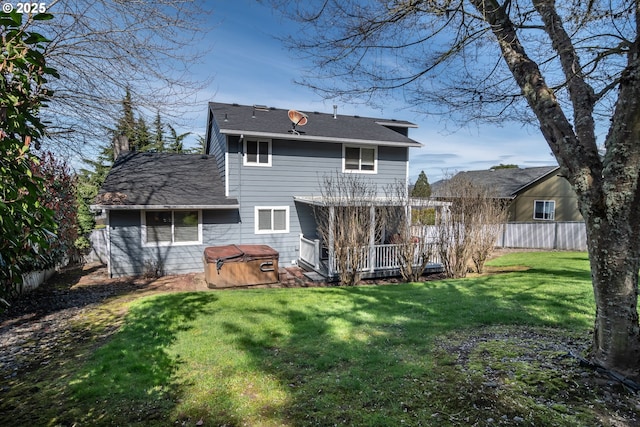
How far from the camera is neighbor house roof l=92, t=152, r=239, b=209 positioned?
10.5 metres

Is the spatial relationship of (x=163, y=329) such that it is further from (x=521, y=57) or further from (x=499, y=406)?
(x=521, y=57)

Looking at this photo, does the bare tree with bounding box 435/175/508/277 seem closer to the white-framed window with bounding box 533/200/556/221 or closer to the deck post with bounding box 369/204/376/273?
the deck post with bounding box 369/204/376/273

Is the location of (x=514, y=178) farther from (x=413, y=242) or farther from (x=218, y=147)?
(x=218, y=147)

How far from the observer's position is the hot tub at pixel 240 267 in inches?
380

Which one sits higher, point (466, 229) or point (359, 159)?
point (359, 159)

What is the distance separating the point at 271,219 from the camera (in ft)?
41.4

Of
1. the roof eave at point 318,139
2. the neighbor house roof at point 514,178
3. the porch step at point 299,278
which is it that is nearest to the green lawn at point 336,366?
the porch step at point 299,278

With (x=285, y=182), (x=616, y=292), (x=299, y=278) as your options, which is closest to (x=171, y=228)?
(x=285, y=182)

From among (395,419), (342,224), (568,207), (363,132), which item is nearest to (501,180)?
(568,207)

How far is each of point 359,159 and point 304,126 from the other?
8.60 ft

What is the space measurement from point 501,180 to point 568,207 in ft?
15.2

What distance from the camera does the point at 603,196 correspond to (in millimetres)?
2900

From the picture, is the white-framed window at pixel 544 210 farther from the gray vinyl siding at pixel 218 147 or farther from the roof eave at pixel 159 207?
the gray vinyl siding at pixel 218 147

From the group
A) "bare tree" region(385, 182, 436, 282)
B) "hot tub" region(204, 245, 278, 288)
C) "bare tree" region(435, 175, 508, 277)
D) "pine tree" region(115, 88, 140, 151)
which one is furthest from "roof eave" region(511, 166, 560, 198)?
"pine tree" region(115, 88, 140, 151)
